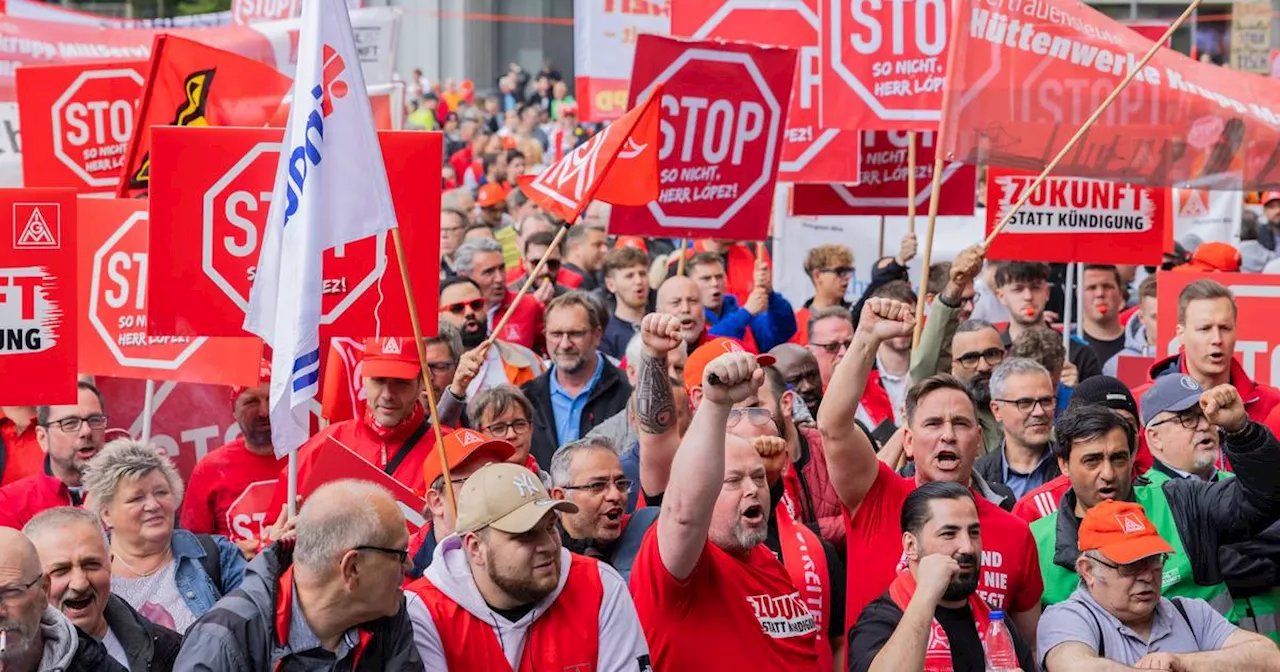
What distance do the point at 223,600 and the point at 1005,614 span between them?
2.36 metres

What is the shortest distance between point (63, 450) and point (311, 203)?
210cm


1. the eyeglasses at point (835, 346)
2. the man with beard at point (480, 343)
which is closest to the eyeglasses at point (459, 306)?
the man with beard at point (480, 343)

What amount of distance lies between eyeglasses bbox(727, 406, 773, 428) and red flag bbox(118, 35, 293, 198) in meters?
3.35

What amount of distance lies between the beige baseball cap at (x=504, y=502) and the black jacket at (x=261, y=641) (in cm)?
30

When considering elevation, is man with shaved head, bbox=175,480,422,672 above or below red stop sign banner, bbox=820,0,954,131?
below

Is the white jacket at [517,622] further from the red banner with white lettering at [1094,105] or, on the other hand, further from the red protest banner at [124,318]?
the red banner with white lettering at [1094,105]

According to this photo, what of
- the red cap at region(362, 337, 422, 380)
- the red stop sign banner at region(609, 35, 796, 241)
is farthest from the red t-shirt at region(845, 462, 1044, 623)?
the red stop sign banner at region(609, 35, 796, 241)

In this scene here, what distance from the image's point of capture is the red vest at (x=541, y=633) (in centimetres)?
486

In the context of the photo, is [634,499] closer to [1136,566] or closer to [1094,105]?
[1136,566]

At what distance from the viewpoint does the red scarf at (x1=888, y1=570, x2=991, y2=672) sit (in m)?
5.34

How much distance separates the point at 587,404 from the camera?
28.0 feet

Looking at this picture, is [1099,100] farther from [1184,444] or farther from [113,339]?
[113,339]

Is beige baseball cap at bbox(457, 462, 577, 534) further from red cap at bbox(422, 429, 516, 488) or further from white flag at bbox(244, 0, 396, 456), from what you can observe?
red cap at bbox(422, 429, 516, 488)

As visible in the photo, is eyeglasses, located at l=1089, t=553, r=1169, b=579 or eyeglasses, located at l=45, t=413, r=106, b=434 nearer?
eyeglasses, located at l=1089, t=553, r=1169, b=579
